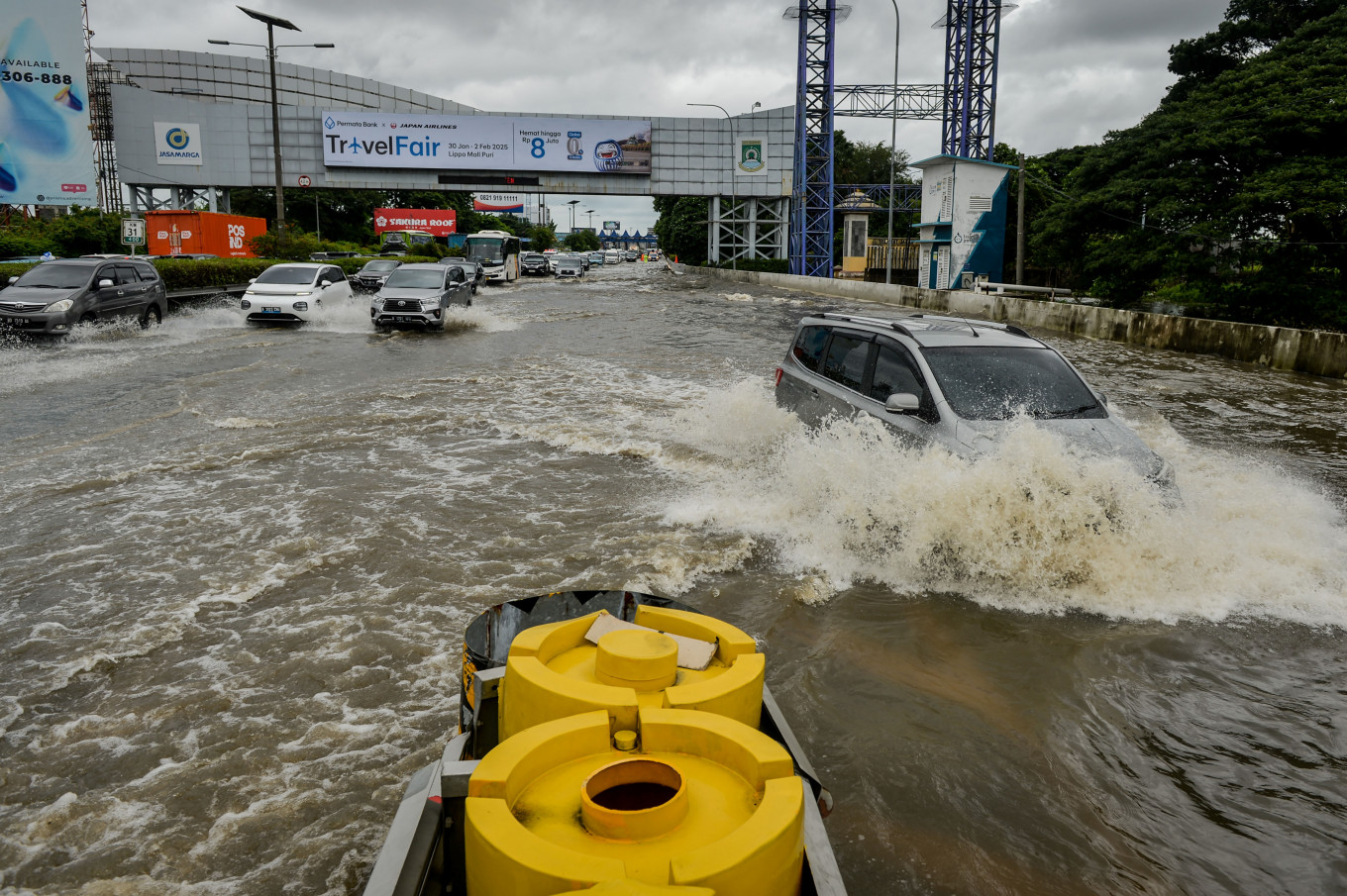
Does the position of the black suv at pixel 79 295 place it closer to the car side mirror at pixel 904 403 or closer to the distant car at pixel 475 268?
the distant car at pixel 475 268

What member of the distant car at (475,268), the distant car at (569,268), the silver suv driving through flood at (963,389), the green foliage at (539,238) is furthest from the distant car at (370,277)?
the green foliage at (539,238)

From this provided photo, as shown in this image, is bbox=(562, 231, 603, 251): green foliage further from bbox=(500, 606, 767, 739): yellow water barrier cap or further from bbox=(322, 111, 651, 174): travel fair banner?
bbox=(500, 606, 767, 739): yellow water barrier cap

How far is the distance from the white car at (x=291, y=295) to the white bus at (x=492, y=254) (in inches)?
865

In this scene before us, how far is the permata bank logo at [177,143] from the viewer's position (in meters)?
54.3

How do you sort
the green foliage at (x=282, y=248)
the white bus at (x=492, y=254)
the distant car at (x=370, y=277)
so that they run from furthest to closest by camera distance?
the white bus at (x=492, y=254) < the green foliage at (x=282, y=248) < the distant car at (x=370, y=277)

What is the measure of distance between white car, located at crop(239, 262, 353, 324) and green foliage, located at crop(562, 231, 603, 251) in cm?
14695

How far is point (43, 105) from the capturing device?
3356cm

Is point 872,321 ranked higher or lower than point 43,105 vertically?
lower

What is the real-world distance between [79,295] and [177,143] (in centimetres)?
4407

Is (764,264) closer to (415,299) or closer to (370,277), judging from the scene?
(370,277)

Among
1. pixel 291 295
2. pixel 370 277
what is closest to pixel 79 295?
pixel 291 295

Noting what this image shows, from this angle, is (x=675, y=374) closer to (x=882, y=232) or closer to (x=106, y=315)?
(x=106, y=315)

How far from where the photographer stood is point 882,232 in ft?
229

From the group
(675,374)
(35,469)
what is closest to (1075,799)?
(35,469)
